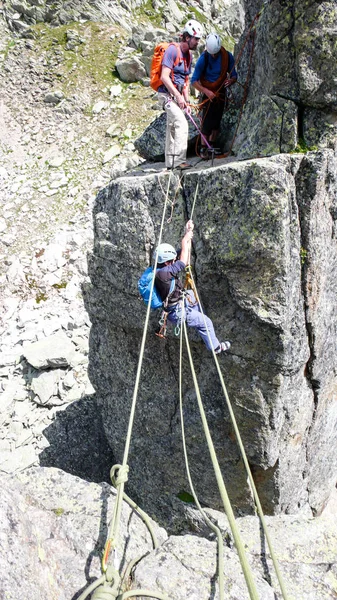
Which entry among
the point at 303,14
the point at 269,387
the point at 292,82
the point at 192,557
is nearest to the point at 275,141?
the point at 292,82

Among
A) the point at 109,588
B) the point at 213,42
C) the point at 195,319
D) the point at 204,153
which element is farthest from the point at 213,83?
the point at 109,588

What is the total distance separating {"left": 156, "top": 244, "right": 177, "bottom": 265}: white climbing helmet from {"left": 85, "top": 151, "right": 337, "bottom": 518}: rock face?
0.55 meters

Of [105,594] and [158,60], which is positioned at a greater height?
[158,60]

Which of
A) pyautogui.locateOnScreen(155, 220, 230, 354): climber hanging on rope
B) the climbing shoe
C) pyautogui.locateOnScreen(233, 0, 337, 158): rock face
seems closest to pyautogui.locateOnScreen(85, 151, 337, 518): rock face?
pyautogui.locateOnScreen(155, 220, 230, 354): climber hanging on rope

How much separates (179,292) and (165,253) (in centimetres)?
73

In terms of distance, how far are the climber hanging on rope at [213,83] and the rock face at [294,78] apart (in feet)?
3.49

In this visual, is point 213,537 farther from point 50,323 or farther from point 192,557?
point 50,323

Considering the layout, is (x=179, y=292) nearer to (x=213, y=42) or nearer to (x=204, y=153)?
(x=204, y=153)

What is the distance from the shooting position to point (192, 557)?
15.1ft

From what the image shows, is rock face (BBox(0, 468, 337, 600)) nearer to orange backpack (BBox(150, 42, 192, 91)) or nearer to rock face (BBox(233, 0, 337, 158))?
rock face (BBox(233, 0, 337, 158))

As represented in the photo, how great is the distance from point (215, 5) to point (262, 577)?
43.0 metres

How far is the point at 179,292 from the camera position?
690 cm

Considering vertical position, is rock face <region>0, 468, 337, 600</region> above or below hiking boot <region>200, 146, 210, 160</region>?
below

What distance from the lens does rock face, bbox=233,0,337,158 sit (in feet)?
20.4
